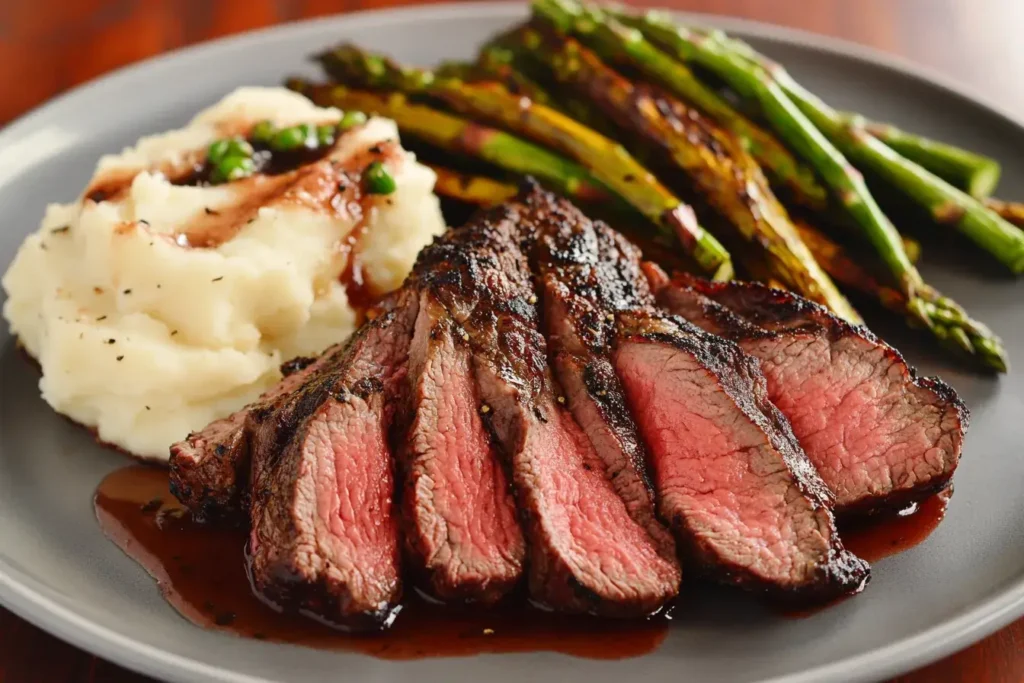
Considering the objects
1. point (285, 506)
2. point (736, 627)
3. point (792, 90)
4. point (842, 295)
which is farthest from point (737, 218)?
point (285, 506)

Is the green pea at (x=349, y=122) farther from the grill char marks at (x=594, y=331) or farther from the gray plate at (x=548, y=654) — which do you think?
the gray plate at (x=548, y=654)

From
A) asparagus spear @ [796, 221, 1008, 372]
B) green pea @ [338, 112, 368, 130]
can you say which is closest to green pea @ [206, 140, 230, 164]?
green pea @ [338, 112, 368, 130]

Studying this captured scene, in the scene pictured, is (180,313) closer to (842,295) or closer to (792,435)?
(792,435)

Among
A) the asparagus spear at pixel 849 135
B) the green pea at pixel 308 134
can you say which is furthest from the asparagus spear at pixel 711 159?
the green pea at pixel 308 134

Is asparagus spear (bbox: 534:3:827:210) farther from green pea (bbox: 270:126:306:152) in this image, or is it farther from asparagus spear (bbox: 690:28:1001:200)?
green pea (bbox: 270:126:306:152)

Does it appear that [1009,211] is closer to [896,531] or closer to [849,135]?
[849,135]

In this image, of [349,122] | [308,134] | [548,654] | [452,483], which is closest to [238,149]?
[308,134]
